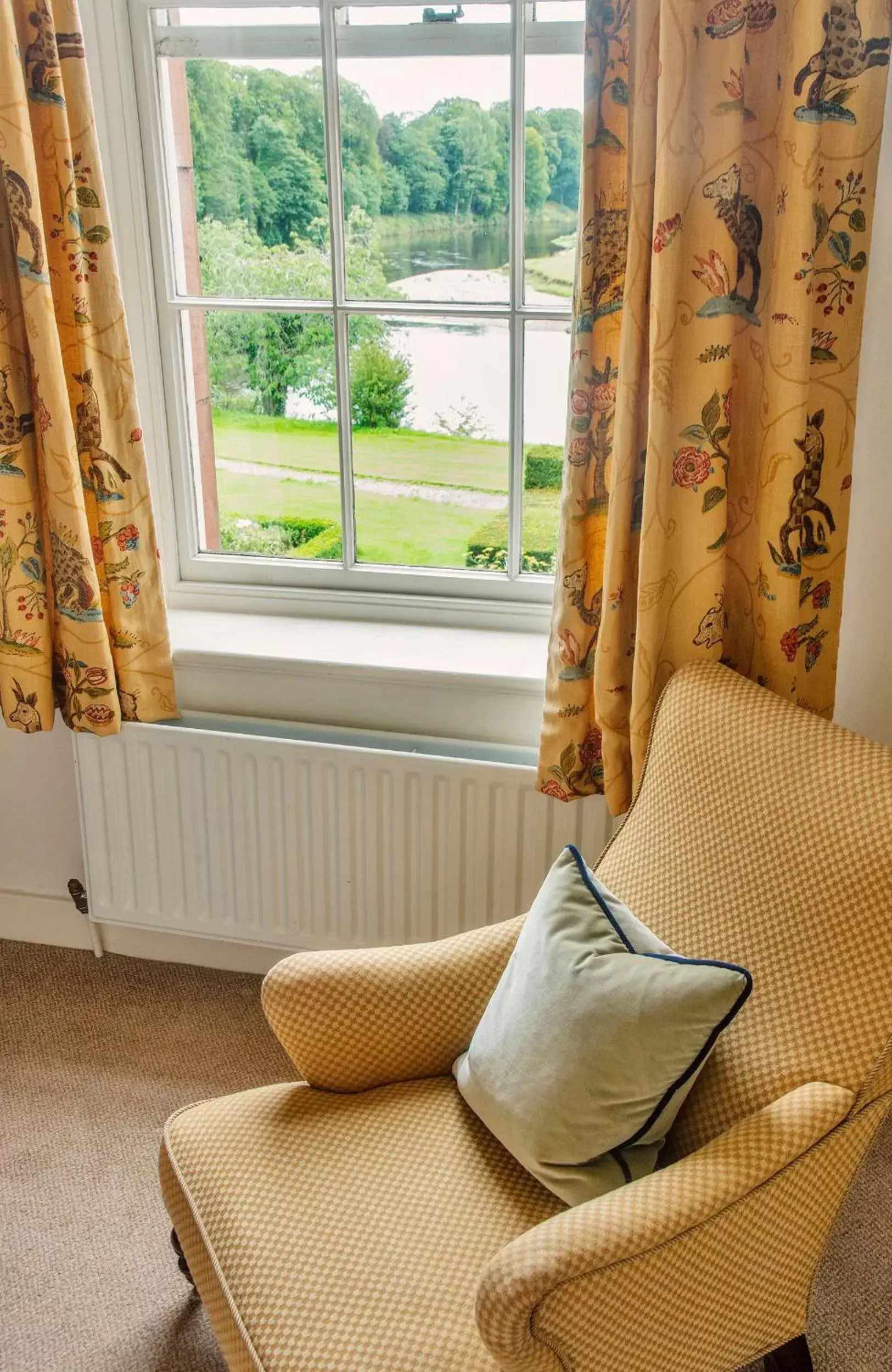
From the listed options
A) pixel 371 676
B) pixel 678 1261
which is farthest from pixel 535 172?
pixel 678 1261

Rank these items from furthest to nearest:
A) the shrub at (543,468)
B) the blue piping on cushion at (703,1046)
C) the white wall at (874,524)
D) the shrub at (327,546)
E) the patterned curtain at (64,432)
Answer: the shrub at (327,546)
the shrub at (543,468)
the patterned curtain at (64,432)
the white wall at (874,524)
the blue piping on cushion at (703,1046)

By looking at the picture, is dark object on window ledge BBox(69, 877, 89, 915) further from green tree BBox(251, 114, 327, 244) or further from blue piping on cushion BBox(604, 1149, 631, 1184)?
blue piping on cushion BBox(604, 1149, 631, 1184)

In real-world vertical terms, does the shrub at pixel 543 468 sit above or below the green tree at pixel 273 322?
below

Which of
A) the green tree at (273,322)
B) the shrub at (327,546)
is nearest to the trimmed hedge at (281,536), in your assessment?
the shrub at (327,546)

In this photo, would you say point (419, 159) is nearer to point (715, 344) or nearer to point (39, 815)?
point (715, 344)

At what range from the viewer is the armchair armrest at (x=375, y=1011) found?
149 centimetres

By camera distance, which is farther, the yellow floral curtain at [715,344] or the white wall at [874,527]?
the white wall at [874,527]

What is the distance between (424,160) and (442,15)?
23cm

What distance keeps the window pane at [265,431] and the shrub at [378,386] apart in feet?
0.14

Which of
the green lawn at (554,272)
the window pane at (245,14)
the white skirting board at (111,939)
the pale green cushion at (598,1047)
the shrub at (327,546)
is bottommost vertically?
the white skirting board at (111,939)

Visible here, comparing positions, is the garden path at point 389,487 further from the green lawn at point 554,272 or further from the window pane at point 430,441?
the green lawn at point 554,272

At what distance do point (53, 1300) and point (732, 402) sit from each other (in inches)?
63.8

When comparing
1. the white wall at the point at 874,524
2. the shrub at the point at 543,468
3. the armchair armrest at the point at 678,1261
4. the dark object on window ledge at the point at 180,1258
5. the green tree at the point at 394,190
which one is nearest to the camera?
the armchair armrest at the point at 678,1261

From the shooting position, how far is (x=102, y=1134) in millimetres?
1977
